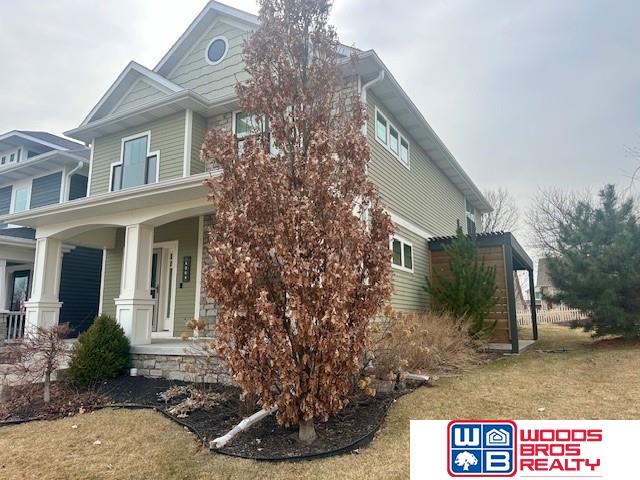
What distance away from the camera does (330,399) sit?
392 centimetres

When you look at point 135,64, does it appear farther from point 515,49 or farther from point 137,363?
point 515,49

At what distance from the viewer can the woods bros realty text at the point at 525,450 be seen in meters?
3.13

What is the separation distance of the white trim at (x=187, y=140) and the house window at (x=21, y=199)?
25.9 ft

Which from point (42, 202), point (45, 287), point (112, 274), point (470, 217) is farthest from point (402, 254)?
point (42, 202)

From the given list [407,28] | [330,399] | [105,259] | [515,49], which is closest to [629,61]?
[515,49]

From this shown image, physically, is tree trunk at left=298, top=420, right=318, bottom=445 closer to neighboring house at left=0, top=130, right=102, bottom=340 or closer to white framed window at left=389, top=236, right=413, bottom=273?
white framed window at left=389, top=236, right=413, bottom=273

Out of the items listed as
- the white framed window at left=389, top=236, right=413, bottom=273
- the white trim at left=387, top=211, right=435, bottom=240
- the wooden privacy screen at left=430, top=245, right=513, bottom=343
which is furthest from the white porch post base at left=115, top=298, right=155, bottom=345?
the wooden privacy screen at left=430, top=245, right=513, bottom=343

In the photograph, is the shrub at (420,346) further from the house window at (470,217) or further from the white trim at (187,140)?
the house window at (470,217)

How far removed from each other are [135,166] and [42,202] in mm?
5431

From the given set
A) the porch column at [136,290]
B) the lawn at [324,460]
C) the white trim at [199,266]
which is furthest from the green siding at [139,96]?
the lawn at [324,460]

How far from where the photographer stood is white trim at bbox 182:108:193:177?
930 centimetres

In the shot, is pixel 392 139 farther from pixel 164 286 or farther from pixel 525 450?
pixel 525 450

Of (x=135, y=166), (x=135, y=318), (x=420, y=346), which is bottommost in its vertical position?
(x=420, y=346)

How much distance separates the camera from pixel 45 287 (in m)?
8.75
